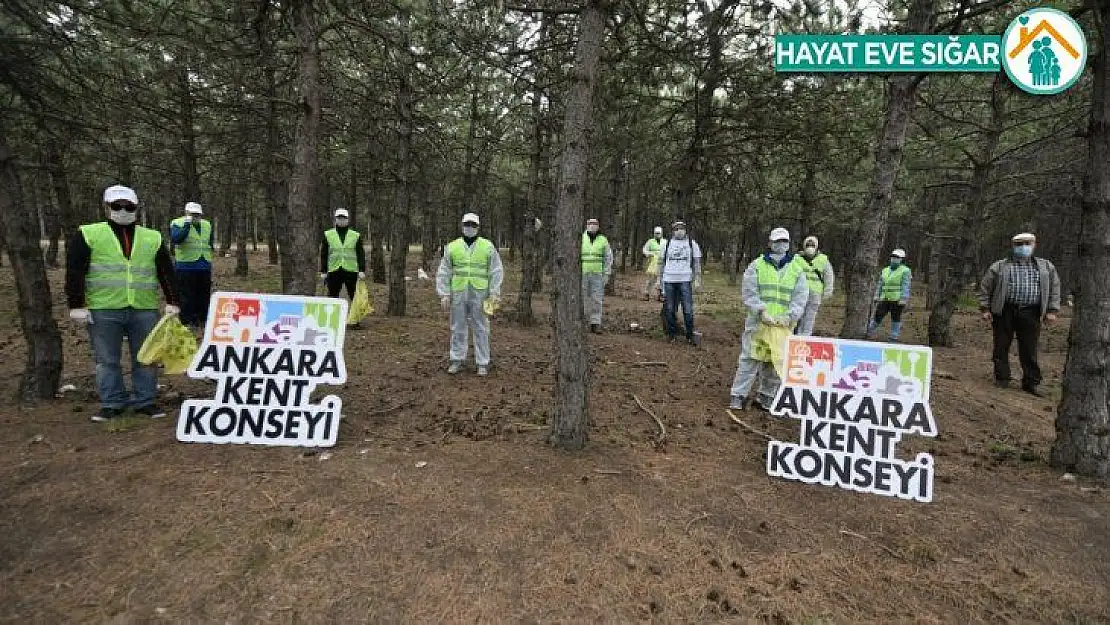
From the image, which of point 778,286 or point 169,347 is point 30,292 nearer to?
point 169,347

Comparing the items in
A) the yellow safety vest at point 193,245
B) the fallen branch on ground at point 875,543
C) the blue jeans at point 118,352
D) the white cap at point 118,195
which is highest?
the white cap at point 118,195

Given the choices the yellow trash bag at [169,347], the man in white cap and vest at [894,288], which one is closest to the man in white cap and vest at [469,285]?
the yellow trash bag at [169,347]

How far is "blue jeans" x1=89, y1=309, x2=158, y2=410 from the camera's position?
467cm

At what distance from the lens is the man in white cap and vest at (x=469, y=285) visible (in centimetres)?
674

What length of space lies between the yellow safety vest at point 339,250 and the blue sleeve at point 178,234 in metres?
2.06

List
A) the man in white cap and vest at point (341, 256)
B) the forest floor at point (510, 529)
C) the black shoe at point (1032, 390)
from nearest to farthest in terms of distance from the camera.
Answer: the forest floor at point (510, 529) < the black shoe at point (1032, 390) < the man in white cap and vest at point (341, 256)

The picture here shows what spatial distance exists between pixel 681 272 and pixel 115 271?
7594 millimetres

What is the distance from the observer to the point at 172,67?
5.23 metres

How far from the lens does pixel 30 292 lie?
5.09 m

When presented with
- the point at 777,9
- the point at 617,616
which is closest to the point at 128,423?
the point at 617,616

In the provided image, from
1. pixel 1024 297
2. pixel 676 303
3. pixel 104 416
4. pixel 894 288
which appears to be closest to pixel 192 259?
pixel 104 416

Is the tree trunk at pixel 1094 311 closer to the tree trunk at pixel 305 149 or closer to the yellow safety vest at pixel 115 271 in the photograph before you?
the tree trunk at pixel 305 149

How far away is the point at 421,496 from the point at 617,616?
5.31 feet

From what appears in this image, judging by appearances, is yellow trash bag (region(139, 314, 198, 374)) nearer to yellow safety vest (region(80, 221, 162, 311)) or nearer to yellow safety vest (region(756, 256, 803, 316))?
yellow safety vest (region(80, 221, 162, 311))
